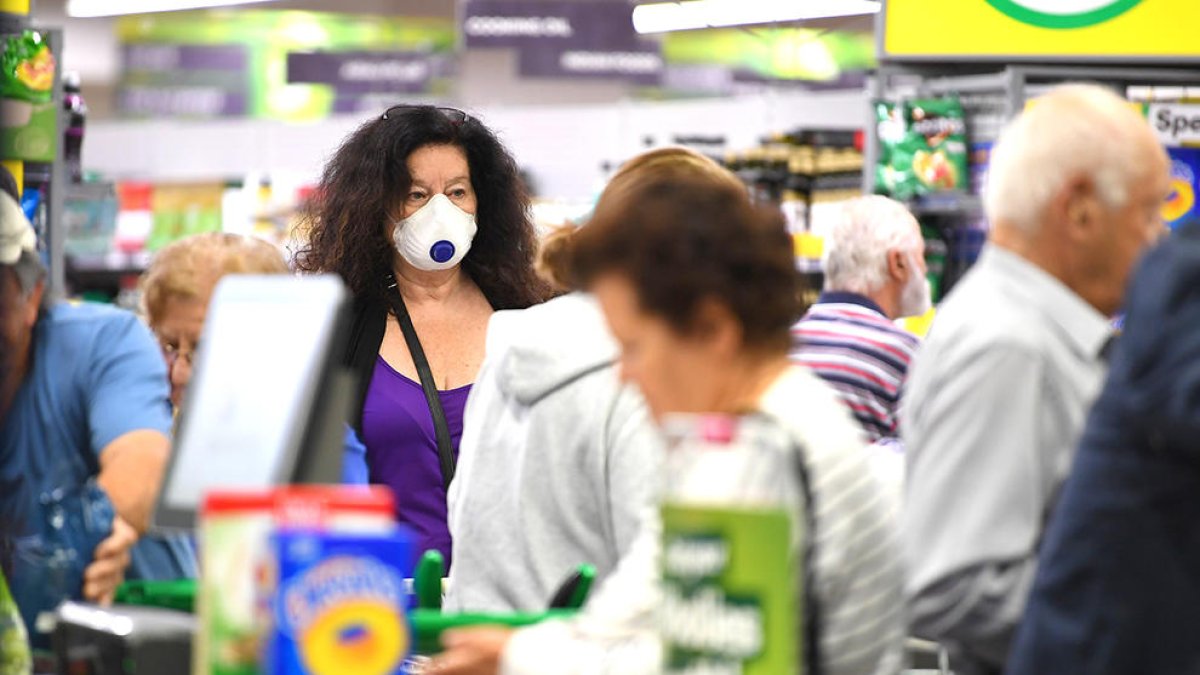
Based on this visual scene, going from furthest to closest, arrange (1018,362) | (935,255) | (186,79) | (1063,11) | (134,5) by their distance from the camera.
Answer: (186,79) < (134,5) < (935,255) < (1063,11) < (1018,362)

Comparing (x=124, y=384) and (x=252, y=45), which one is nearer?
(x=124, y=384)

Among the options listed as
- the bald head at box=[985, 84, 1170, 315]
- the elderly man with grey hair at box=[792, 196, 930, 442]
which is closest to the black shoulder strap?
the elderly man with grey hair at box=[792, 196, 930, 442]

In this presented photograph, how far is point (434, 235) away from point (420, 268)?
0.10m

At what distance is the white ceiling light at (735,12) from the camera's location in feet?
41.5

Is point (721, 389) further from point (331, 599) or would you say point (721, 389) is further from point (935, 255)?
point (935, 255)

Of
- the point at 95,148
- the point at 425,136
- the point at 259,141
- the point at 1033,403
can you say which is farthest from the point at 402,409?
the point at 95,148

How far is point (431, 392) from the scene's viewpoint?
3.80 meters

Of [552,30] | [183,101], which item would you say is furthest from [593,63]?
[183,101]

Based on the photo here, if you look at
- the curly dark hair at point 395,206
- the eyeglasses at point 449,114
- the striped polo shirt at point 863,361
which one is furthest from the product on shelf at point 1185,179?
the eyeglasses at point 449,114

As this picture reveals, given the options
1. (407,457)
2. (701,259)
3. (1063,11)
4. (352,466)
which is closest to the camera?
(701,259)

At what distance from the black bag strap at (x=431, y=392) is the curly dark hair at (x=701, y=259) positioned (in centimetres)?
199

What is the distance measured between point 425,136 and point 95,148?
41.3 feet

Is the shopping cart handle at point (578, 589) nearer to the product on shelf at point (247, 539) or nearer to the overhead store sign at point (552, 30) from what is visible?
the product on shelf at point (247, 539)

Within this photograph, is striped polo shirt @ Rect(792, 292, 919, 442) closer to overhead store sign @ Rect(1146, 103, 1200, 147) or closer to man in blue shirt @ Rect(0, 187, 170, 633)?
overhead store sign @ Rect(1146, 103, 1200, 147)
